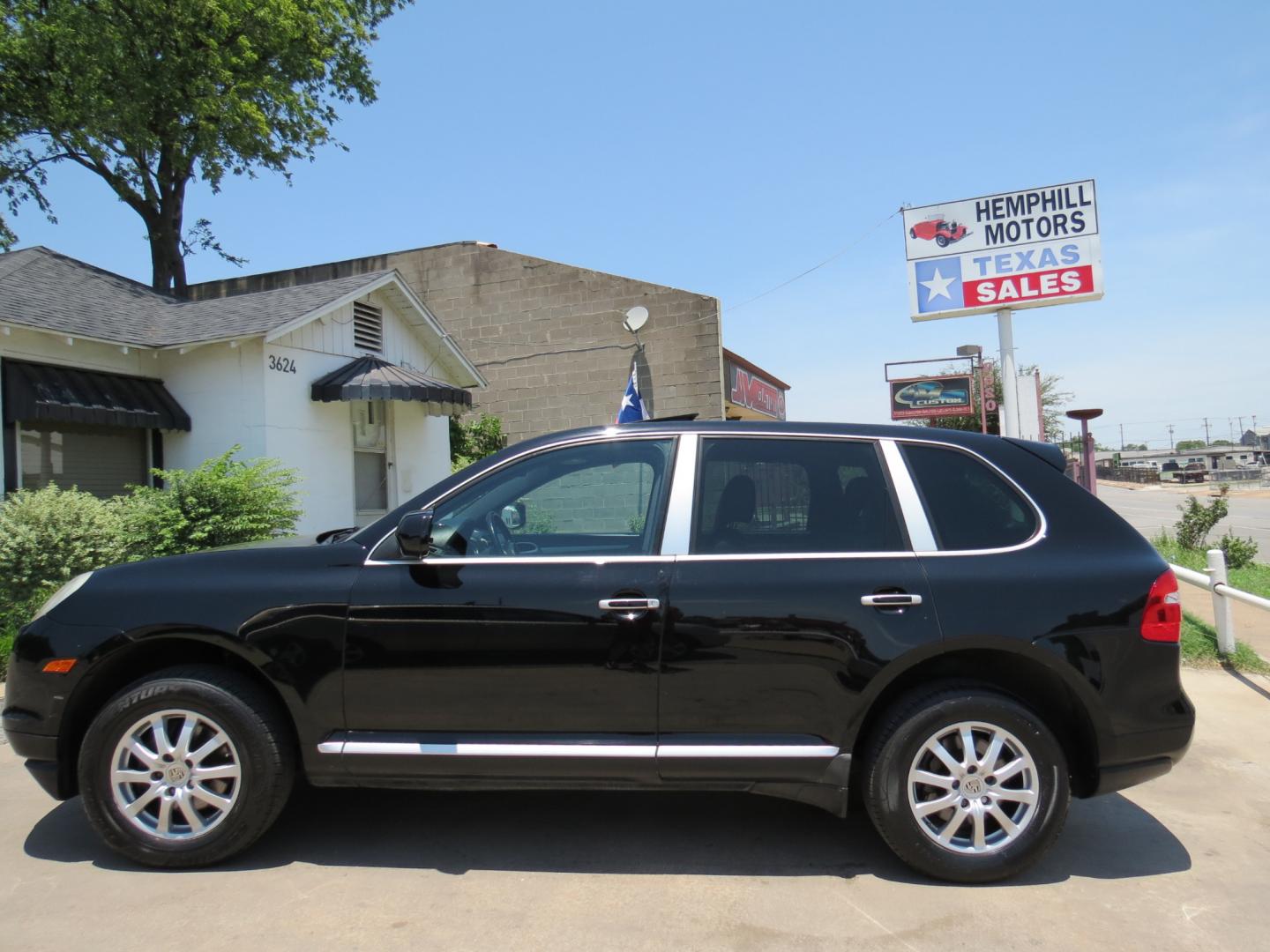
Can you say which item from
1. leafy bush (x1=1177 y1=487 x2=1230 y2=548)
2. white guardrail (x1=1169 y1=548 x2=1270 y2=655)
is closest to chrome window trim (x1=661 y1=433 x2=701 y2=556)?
white guardrail (x1=1169 y1=548 x2=1270 y2=655)

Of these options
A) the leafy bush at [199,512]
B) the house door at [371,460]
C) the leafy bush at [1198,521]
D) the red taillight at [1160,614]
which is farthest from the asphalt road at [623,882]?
the leafy bush at [1198,521]

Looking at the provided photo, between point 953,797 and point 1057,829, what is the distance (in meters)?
0.43

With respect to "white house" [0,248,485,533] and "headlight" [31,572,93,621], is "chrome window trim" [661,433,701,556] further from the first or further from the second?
"white house" [0,248,485,533]

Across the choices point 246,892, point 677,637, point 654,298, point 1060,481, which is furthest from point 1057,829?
point 654,298

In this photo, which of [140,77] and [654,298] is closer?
[654,298]

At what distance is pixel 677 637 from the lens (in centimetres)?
351

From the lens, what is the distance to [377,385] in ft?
37.4

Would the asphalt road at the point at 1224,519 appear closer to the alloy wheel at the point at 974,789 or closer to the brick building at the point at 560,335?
the brick building at the point at 560,335

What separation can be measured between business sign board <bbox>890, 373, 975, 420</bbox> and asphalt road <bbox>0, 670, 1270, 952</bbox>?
19.9 meters

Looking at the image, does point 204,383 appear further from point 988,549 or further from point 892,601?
point 988,549

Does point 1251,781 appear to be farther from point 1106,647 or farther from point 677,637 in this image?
→ point 677,637

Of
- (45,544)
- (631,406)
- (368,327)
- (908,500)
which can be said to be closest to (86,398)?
(45,544)

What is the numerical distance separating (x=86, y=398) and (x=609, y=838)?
836 cm

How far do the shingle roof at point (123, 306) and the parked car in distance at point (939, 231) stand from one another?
848 cm
